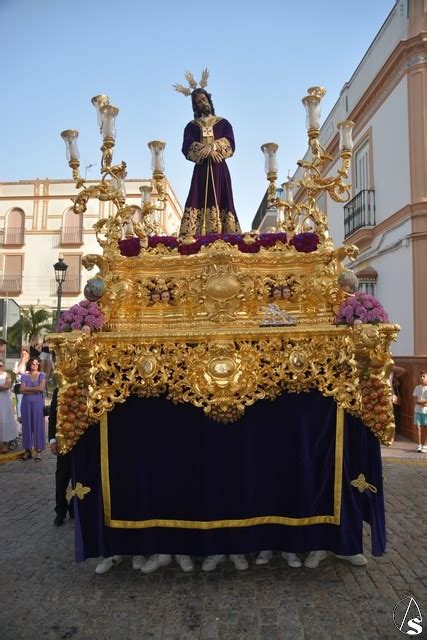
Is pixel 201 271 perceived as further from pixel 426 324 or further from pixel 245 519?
pixel 426 324

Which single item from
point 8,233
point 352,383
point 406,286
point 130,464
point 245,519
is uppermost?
point 8,233

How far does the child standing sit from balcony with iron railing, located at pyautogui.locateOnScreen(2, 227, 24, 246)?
27126 millimetres

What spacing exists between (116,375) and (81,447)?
72 centimetres

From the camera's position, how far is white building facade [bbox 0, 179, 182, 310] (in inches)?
1190

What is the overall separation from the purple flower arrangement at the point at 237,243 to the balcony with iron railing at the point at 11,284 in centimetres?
2785

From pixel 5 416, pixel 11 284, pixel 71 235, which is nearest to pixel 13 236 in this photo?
pixel 11 284

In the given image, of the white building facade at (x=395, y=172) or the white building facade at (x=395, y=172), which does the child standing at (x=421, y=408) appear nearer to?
the white building facade at (x=395, y=172)

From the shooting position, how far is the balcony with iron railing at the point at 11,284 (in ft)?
99.2

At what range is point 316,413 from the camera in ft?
13.2

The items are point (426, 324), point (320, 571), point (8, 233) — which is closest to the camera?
point (320, 571)

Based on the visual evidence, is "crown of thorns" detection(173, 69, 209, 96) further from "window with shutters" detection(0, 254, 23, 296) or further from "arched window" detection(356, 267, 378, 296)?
"window with shutters" detection(0, 254, 23, 296)

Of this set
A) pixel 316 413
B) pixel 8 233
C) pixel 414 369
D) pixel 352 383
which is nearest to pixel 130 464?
pixel 316 413

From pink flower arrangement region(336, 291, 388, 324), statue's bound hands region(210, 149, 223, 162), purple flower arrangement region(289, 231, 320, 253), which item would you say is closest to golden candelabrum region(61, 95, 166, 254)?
statue's bound hands region(210, 149, 223, 162)

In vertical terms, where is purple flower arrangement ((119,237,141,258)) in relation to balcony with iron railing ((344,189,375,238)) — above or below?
below
